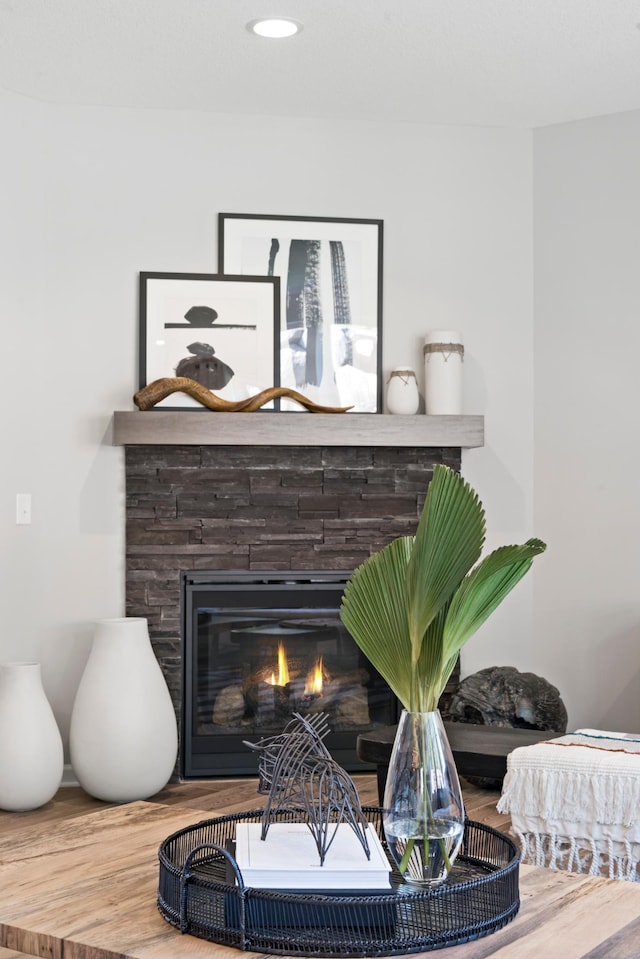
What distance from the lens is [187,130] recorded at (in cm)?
409

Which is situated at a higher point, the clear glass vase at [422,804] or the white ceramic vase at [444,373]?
the white ceramic vase at [444,373]

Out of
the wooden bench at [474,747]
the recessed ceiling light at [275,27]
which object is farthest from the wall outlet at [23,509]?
the recessed ceiling light at [275,27]

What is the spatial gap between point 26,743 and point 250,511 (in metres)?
1.14

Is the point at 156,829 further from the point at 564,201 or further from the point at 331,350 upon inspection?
the point at 564,201

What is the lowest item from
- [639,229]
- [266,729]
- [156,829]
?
[266,729]

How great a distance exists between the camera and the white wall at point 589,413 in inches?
161

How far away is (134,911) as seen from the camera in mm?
1360

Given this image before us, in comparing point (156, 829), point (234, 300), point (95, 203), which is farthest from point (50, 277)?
point (156, 829)

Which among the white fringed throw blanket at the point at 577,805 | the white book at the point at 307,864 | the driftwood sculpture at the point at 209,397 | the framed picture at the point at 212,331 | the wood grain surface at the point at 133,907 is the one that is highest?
the framed picture at the point at 212,331

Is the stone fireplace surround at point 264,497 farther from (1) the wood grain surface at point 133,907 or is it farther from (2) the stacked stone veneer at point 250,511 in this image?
(1) the wood grain surface at point 133,907

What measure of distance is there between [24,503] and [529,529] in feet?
6.35

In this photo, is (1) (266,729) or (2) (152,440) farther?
(1) (266,729)

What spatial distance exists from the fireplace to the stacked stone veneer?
0.07m

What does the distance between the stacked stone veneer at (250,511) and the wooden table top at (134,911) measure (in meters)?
2.29
